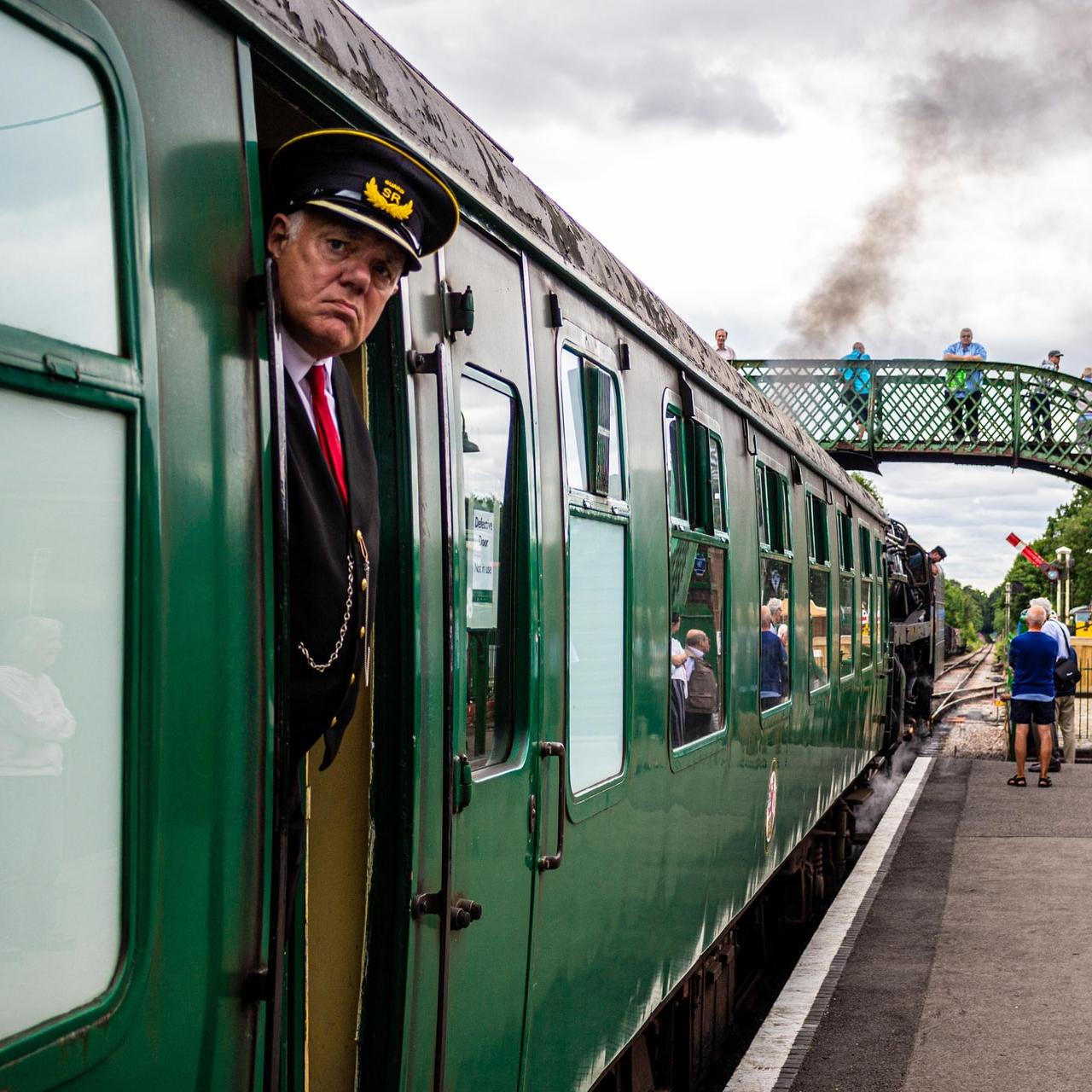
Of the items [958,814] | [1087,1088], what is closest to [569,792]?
[1087,1088]

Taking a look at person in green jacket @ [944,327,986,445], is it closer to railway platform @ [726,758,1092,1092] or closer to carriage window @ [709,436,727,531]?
railway platform @ [726,758,1092,1092]

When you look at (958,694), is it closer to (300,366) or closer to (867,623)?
(867,623)

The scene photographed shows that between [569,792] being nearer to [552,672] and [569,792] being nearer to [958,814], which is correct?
[552,672]

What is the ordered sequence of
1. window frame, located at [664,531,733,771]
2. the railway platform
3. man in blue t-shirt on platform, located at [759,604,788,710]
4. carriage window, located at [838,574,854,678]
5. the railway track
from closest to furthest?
1. window frame, located at [664,531,733,771]
2. the railway platform
3. man in blue t-shirt on platform, located at [759,604,788,710]
4. carriage window, located at [838,574,854,678]
5. the railway track

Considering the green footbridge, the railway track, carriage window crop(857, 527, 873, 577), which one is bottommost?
the railway track

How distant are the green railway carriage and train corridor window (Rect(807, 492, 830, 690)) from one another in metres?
3.85

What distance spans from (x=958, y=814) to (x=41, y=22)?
1256cm

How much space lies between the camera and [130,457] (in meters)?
1.76

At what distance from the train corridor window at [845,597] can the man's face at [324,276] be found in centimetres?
843

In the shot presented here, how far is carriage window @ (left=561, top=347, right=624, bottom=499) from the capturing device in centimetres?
367

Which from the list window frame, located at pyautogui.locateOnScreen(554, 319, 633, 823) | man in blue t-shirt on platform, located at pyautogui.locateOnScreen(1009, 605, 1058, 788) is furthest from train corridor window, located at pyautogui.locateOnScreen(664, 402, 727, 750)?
man in blue t-shirt on platform, located at pyautogui.locateOnScreen(1009, 605, 1058, 788)

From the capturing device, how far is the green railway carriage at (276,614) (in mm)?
1646

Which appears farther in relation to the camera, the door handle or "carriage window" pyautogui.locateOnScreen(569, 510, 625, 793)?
"carriage window" pyautogui.locateOnScreen(569, 510, 625, 793)

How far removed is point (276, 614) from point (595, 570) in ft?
6.10
